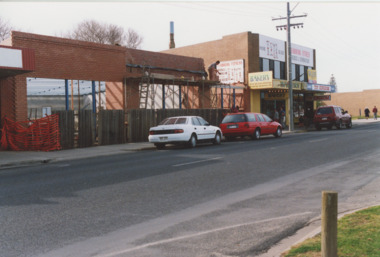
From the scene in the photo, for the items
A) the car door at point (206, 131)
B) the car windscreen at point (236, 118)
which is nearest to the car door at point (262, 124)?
the car windscreen at point (236, 118)

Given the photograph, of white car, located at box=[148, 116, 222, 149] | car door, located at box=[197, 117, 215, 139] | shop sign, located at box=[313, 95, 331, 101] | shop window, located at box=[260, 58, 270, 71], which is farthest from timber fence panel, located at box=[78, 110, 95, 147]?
shop sign, located at box=[313, 95, 331, 101]

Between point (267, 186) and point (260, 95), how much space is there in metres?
28.3

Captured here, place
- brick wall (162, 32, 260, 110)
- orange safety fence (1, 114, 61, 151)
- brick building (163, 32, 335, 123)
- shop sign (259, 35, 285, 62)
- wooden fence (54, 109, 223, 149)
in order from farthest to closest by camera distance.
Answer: shop sign (259, 35, 285, 62) → brick wall (162, 32, 260, 110) → brick building (163, 32, 335, 123) → wooden fence (54, 109, 223, 149) → orange safety fence (1, 114, 61, 151)

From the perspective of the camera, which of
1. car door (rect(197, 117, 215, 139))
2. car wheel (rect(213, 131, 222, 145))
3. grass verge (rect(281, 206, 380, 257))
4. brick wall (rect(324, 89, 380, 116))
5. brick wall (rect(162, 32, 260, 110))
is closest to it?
grass verge (rect(281, 206, 380, 257))

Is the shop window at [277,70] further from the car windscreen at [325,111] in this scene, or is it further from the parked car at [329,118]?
the parked car at [329,118]

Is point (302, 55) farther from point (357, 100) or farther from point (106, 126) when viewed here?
point (357, 100)

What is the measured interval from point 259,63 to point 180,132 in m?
19.6

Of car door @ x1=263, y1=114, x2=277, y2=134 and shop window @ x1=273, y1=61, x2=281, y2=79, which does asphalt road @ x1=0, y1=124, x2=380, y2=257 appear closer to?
car door @ x1=263, y1=114, x2=277, y2=134

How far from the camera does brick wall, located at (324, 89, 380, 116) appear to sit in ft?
244

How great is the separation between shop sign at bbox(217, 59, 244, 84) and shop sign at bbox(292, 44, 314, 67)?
8.89m

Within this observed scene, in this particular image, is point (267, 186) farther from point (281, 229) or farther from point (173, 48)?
point (173, 48)

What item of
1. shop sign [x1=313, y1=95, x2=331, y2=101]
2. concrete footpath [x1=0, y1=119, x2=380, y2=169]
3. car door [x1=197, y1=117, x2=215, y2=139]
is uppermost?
shop sign [x1=313, y1=95, x2=331, y2=101]

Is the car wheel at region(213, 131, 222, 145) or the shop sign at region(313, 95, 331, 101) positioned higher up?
the shop sign at region(313, 95, 331, 101)

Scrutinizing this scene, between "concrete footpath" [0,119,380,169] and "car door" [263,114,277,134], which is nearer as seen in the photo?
"concrete footpath" [0,119,380,169]
